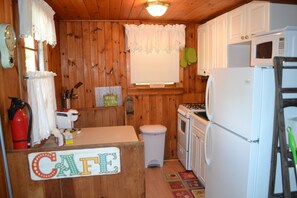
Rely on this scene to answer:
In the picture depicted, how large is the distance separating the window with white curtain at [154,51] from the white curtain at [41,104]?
5.19 ft

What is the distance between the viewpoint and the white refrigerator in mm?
1642

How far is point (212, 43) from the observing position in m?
3.32

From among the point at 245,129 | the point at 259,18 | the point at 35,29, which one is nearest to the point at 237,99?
the point at 245,129

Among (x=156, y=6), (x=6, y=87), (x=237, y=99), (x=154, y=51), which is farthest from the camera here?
(x=154, y=51)

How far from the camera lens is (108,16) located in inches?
133

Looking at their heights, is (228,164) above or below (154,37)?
below

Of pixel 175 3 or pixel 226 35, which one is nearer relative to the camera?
pixel 175 3

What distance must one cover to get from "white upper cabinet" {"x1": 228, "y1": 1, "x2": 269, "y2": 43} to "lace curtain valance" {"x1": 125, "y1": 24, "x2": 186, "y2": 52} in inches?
40.7

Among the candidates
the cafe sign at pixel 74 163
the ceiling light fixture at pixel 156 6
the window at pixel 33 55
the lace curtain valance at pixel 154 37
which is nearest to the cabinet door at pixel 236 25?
the ceiling light fixture at pixel 156 6

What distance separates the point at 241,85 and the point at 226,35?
1349 mm

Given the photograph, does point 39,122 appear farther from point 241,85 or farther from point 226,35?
point 226,35

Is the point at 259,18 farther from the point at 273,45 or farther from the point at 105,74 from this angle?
the point at 105,74

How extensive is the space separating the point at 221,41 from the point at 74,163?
2342mm

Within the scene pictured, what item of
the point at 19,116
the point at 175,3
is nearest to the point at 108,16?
the point at 175,3
